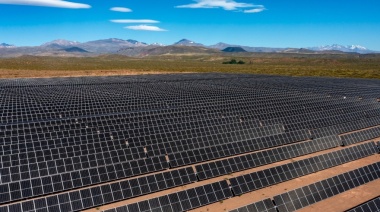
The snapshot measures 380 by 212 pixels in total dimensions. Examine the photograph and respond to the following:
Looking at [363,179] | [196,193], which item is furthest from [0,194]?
[363,179]

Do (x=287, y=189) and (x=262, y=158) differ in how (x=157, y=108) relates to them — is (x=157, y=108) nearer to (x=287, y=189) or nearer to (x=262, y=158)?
(x=262, y=158)

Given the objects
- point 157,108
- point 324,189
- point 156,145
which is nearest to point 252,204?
point 324,189

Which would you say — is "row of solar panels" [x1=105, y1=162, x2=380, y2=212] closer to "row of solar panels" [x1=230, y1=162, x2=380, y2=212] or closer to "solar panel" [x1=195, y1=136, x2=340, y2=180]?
"row of solar panels" [x1=230, y1=162, x2=380, y2=212]

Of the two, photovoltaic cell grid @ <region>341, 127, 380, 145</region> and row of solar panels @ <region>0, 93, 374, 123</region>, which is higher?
row of solar panels @ <region>0, 93, 374, 123</region>

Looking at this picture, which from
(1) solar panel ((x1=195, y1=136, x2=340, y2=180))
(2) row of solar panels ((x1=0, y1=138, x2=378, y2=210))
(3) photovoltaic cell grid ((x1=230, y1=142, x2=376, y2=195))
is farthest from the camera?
(1) solar panel ((x1=195, y1=136, x2=340, y2=180))

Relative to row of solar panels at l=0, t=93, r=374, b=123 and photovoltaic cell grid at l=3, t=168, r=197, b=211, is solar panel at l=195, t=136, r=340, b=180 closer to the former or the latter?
photovoltaic cell grid at l=3, t=168, r=197, b=211

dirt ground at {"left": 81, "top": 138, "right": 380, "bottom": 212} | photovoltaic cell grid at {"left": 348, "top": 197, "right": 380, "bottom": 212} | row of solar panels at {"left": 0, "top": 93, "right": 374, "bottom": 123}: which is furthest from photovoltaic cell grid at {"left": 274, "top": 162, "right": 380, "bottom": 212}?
row of solar panels at {"left": 0, "top": 93, "right": 374, "bottom": 123}

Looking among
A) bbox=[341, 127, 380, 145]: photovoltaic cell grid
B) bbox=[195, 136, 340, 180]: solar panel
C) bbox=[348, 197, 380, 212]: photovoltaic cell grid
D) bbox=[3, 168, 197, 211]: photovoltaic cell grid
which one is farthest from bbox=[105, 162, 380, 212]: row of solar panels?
bbox=[341, 127, 380, 145]: photovoltaic cell grid

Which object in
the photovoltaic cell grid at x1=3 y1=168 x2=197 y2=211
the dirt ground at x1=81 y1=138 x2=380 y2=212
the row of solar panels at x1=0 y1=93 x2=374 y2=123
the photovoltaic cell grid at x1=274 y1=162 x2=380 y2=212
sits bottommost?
the dirt ground at x1=81 y1=138 x2=380 y2=212

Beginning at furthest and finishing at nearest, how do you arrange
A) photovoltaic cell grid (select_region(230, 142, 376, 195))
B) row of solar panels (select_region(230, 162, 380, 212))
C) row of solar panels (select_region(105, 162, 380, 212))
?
photovoltaic cell grid (select_region(230, 142, 376, 195)) → row of solar panels (select_region(230, 162, 380, 212)) → row of solar panels (select_region(105, 162, 380, 212))

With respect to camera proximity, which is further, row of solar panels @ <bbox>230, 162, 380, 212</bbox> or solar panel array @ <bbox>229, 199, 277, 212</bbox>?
row of solar panels @ <bbox>230, 162, 380, 212</bbox>
